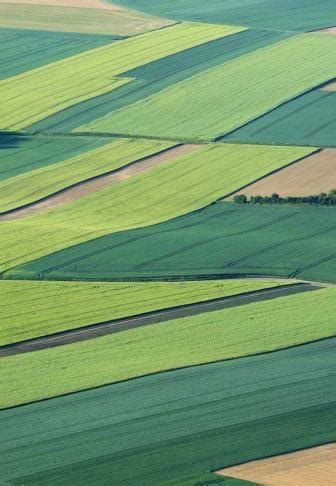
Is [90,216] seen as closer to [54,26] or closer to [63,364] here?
[63,364]

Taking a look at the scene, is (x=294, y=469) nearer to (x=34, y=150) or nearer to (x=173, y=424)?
(x=173, y=424)

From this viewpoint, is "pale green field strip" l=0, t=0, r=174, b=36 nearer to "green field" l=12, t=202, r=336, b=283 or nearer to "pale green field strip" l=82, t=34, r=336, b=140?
"pale green field strip" l=82, t=34, r=336, b=140

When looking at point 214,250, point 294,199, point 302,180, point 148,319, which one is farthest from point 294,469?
point 302,180

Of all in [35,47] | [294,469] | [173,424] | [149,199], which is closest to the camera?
[294,469]

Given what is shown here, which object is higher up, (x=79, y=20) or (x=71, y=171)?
(x=79, y=20)

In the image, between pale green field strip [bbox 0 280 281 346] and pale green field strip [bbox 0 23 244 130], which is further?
pale green field strip [bbox 0 23 244 130]

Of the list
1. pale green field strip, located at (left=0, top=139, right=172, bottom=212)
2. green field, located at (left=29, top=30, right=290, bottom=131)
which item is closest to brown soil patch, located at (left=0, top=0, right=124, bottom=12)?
green field, located at (left=29, top=30, right=290, bottom=131)
